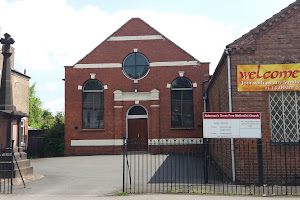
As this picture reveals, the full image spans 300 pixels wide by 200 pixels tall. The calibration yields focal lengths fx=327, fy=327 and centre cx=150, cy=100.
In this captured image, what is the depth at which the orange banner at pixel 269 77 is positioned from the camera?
11.2m

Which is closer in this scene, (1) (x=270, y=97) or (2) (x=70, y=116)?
(1) (x=270, y=97)

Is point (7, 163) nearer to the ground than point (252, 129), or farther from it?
nearer to the ground

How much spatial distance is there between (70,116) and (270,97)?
52.4 feet

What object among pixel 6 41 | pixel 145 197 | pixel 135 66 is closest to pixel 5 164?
pixel 6 41

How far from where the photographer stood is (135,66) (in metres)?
24.0

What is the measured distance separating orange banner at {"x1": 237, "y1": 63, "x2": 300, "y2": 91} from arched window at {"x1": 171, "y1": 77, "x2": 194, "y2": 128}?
1213 centimetres

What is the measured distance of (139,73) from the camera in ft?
78.4

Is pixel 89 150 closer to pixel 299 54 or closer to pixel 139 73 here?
pixel 139 73

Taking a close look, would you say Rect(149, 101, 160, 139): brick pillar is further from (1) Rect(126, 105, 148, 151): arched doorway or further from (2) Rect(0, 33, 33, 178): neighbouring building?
(2) Rect(0, 33, 33, 178): neighbouring building

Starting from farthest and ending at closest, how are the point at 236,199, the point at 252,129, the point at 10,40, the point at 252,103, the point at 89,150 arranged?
the point at 89,150
the point at 10,40
the point at 252,103
the point at 252,129
the point at 236,199

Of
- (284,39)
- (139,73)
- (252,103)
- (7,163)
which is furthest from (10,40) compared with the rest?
(139,73)

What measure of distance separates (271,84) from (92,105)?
49.5ft

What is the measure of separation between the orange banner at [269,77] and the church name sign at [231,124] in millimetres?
1353

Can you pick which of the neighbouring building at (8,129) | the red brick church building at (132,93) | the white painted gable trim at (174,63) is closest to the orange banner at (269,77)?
the neighbouring building at (8,129)
